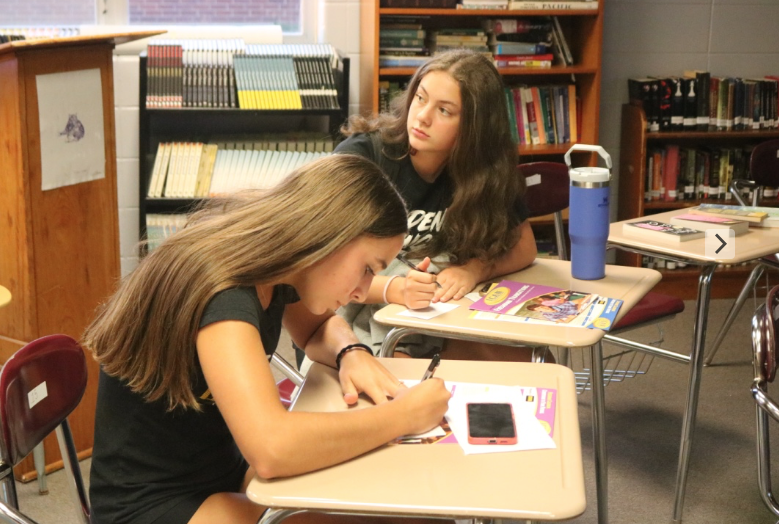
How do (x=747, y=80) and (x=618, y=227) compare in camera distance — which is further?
(x=747, y=80)

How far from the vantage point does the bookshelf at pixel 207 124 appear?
3.75m

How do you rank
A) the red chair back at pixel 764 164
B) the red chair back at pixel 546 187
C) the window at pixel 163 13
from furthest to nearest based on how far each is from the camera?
the window at pixel 163 13, the red chair back at pixel 764 164, the red chair back at pixel 546 187

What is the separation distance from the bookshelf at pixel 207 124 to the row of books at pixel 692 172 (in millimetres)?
1639

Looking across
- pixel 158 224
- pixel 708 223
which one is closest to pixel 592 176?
pixel 708 223

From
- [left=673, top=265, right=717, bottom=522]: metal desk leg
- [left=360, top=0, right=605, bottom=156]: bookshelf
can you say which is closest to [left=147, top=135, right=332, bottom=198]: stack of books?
[left=360, top=0, right=605, bottom=156]: bookshelf

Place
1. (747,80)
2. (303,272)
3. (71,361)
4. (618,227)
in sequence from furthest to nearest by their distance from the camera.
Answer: (747,80) → (618,227) → (71,361) → (303,272)

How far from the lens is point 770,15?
182 inches

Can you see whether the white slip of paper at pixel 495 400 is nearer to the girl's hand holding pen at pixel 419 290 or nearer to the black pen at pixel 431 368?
the black pen at pixel 431 368

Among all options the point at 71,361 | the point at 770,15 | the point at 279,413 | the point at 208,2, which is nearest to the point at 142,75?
the point at 208,2

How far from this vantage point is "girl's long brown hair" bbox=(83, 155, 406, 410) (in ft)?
4.33

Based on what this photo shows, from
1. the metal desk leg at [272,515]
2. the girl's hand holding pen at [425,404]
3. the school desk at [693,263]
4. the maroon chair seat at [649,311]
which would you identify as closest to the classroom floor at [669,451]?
the school desk at [693,263]

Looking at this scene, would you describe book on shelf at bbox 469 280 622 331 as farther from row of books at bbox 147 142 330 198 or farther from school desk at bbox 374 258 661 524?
row of books at bbox 147 142 330 198

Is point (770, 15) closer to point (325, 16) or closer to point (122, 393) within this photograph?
point (325, 16)

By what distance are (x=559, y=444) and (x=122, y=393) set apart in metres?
0.69
